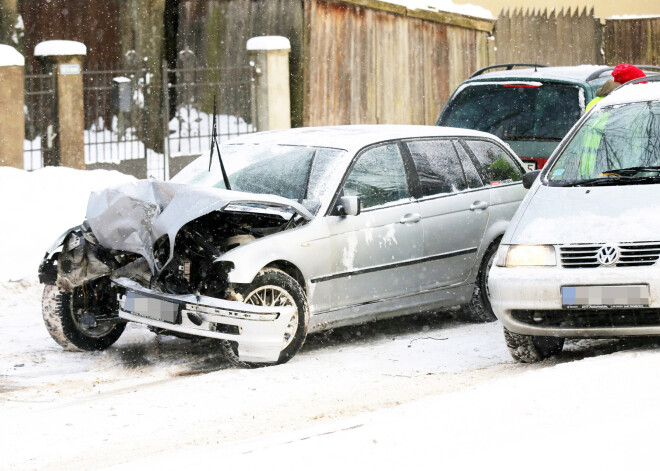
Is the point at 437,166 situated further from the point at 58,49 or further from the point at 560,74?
the point at 58,49

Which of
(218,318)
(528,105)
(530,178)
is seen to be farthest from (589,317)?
(528,105)

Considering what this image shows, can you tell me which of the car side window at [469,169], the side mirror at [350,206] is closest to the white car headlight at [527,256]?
the side mirror at [350,206]

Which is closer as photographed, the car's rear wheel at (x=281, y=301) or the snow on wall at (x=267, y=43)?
the car's rear wheel at (x=281, y=301)

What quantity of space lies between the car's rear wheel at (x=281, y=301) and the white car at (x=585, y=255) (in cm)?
137

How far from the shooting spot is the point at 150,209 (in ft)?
27.9

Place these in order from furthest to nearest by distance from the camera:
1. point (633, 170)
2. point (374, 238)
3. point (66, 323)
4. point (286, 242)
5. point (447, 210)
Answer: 1. point (447, 210)
2. point (374, 238)
3. point (66, 323)
4. point (286, 242)
5. point (633, 170)

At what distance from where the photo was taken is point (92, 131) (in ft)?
61.9

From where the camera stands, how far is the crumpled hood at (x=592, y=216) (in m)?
7.24

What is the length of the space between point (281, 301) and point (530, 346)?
164cm

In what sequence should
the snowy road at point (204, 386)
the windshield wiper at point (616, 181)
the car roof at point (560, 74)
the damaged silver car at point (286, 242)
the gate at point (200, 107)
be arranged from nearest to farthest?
the snowy road at point (204, 386) → the windshield wiper at point (616, 181) → the damaged silver car at point (286, 242) → the car roof at point (560, 74) → the gate at point (200, 107)

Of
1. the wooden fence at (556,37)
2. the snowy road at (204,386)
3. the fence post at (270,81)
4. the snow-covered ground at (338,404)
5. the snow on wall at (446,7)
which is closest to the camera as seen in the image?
the snow-covered ground at (338,404)

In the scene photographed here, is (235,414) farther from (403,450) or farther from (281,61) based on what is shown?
(281,61)

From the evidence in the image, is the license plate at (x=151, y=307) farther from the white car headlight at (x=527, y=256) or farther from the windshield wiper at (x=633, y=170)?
the windshield wiper at (x=633, y=170)

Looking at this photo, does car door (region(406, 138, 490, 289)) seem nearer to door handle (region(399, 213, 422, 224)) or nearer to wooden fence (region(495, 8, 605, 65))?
door handle (region(399, 213, 422, 224))
